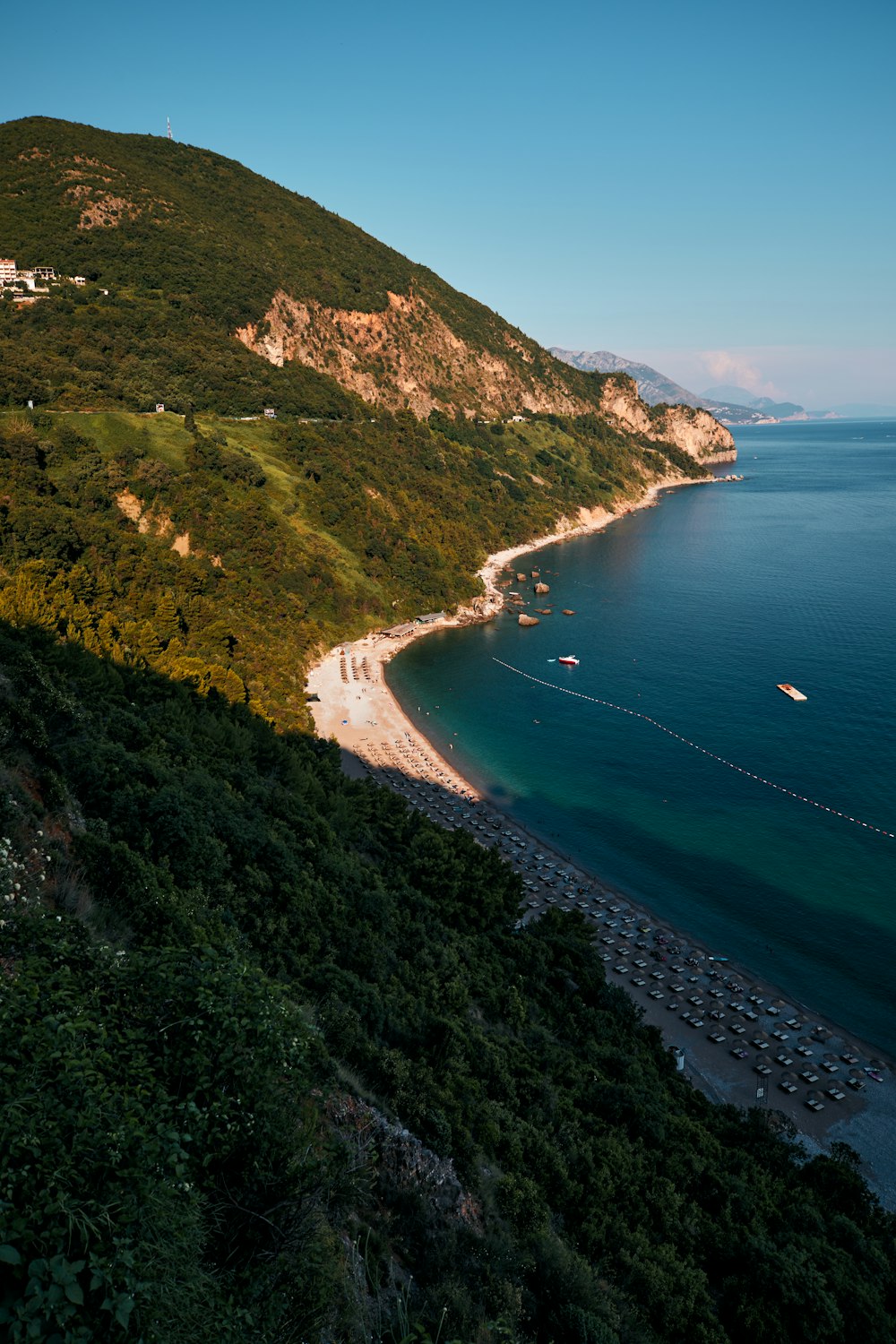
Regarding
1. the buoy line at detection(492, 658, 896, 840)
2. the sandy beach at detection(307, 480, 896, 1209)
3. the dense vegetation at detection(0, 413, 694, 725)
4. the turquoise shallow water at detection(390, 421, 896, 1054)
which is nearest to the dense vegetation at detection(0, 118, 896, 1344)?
the dense vegetation at detection(0, 413, 694, 725)

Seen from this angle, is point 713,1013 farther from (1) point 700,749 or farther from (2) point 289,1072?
(2) point 289,1072

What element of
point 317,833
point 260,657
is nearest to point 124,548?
point 260,657

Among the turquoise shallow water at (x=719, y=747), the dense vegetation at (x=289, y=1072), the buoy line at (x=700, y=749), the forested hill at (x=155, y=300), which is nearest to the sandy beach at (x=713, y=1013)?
the turquoise shallow water at (x=719, y=747)

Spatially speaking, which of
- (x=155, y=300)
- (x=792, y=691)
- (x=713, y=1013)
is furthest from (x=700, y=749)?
(x=155, y=300)

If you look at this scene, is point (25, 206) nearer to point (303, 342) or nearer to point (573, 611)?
point (303, 342)

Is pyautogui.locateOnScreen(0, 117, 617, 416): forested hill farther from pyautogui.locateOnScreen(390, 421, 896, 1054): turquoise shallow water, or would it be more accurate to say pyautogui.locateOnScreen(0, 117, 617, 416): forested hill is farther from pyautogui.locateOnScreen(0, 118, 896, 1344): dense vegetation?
pyautogui.locateOnScreen(390, 421, 896, 1054): turquoise shallow water

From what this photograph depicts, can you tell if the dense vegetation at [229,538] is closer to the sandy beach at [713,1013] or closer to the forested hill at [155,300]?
the forested hill at [155,300]

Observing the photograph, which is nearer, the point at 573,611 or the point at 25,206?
the point at 573,611

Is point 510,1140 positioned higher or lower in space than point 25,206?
lower
